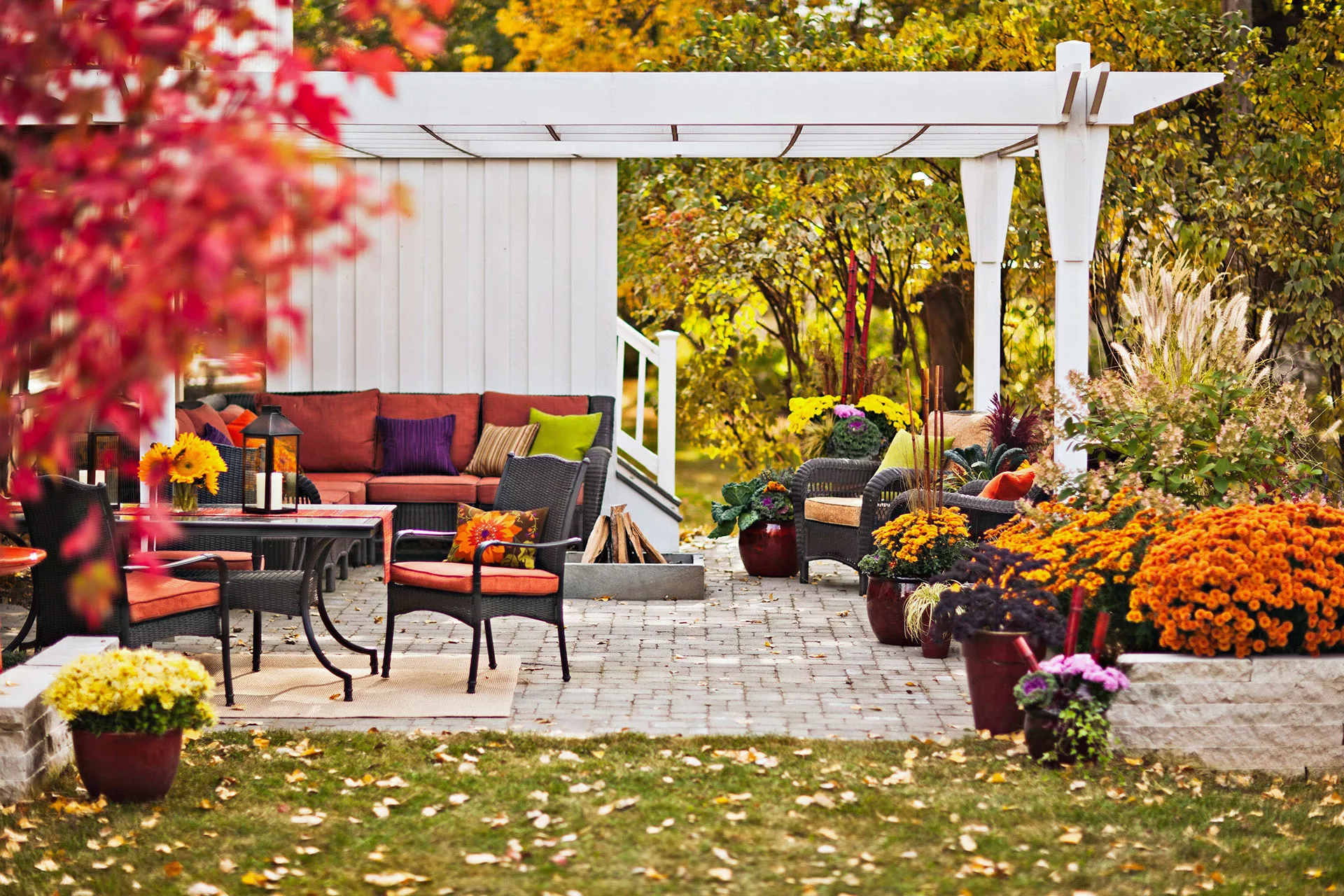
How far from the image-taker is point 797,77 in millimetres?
6945

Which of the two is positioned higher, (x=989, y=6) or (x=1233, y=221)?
(x=989, y=6)

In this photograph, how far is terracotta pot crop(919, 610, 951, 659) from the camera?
19.1 ft

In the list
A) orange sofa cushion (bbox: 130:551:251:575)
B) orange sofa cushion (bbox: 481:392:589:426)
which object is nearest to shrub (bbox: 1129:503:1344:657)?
orange sofa cushion (bbox: 130:551:251:575)

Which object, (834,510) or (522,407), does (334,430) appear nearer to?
(522,407)

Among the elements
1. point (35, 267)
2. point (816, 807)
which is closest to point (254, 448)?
point (816, 807)

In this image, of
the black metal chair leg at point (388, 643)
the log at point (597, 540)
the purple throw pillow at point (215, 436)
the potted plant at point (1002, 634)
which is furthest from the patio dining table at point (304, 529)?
the potted plant at point (1002, 634)

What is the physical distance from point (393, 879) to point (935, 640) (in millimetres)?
3085

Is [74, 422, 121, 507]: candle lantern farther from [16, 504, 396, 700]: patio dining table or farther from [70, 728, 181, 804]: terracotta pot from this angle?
[70, 728, 181, 804]: terracotta pot

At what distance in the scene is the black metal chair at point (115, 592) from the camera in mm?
4629

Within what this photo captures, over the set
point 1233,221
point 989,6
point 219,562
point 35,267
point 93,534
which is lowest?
point 219,562

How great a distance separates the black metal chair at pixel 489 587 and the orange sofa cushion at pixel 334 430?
11.2 ft

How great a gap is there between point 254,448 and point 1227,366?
14.3ft

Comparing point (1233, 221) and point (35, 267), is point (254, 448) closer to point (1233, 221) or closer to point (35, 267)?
point (35, 267)

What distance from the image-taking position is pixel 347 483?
27.9 ft
